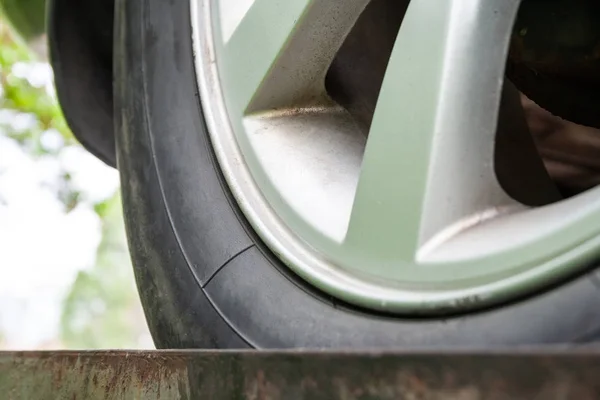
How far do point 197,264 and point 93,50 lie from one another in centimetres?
62

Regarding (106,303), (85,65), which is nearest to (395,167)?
(85,65)

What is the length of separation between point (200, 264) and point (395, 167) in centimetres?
27

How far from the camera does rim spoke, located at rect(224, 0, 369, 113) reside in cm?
78

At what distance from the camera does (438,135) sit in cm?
64

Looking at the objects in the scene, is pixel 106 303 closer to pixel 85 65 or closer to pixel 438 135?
pixel 85 65

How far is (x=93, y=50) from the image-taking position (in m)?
1.18

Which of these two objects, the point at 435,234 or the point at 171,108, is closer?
the point at 435,234

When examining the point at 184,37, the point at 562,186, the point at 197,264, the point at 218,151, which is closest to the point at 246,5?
the point at 184,37

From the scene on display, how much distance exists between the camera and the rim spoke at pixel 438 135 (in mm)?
628

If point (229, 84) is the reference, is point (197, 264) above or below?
below

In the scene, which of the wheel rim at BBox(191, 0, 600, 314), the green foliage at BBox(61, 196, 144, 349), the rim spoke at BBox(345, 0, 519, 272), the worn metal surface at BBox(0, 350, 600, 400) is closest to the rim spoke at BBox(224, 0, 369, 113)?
the wheel rim at BBox(191, 0, 600, 314)

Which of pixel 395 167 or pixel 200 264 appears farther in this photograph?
pixel 200 264

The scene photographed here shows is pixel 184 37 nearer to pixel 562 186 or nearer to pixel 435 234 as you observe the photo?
pixel 435 234

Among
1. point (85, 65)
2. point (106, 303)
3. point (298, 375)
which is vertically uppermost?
point (298, 375)
